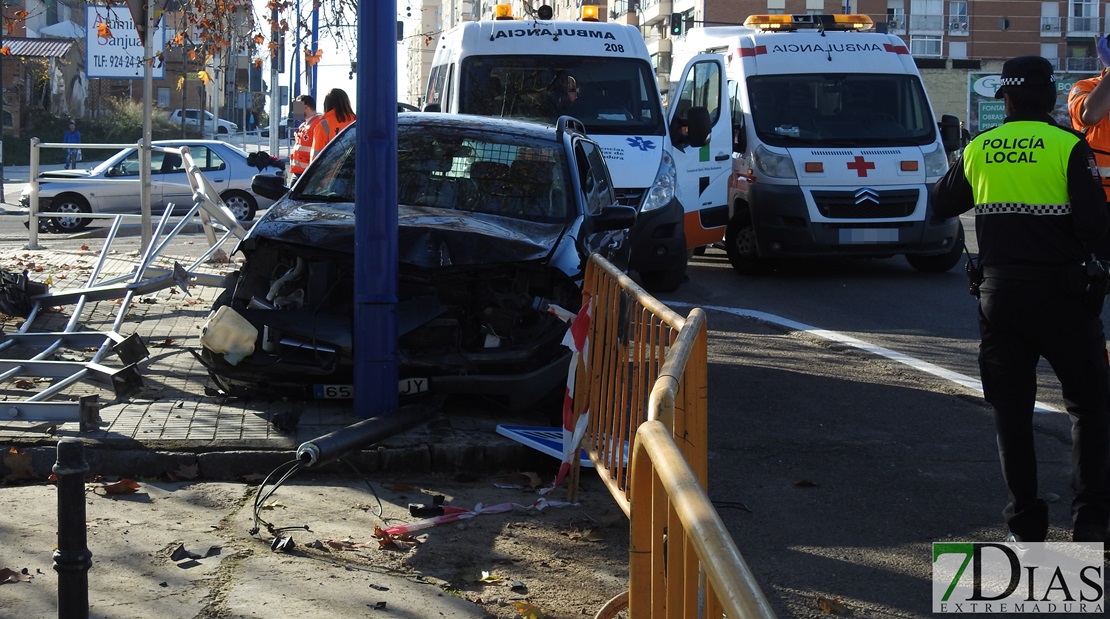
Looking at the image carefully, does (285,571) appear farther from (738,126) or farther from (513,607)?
(738,126)

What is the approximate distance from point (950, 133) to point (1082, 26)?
7876 cm

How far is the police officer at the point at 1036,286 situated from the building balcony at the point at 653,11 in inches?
3123

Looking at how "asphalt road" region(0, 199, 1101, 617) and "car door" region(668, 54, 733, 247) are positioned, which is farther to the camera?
"car door" region(668, 54, 733, 247)

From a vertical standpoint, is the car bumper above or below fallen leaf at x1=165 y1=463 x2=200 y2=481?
above

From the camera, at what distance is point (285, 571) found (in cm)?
460

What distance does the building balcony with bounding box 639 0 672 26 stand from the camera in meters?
83.0

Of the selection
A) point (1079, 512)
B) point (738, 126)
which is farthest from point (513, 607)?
point (738, 126)

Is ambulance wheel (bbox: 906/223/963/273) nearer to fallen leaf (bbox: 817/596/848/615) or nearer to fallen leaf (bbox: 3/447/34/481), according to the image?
fallen leaf (bbox: 817/596/848/615)

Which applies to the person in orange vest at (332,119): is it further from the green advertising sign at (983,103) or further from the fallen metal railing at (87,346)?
the green advertising sign at (983,103)

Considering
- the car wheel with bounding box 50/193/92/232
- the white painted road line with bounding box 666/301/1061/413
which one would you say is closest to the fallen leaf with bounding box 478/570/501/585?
the white painted road line with bounding box 666/301/1061/413

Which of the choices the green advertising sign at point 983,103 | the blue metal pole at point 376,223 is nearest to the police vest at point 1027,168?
the blue metal pole at point 376,223

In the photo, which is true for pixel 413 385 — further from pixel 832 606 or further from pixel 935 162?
pixel 935 162

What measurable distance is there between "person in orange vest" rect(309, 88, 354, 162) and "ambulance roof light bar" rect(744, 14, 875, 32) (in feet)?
16.2

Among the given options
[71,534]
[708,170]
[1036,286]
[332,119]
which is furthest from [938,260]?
[71,534]
